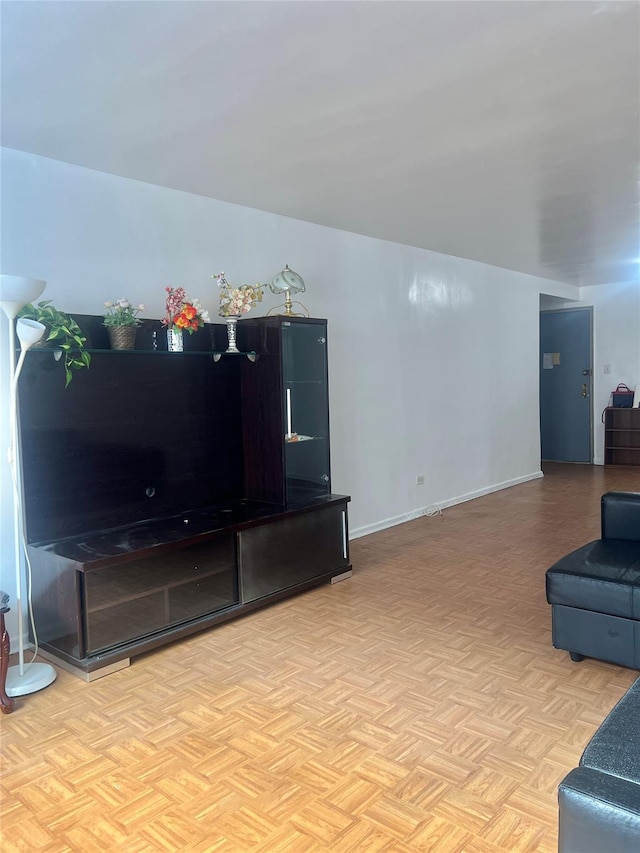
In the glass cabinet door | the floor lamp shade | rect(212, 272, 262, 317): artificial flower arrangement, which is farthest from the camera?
the glass cabinet door

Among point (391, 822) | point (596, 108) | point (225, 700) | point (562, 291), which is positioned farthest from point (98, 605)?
point (562, 291)

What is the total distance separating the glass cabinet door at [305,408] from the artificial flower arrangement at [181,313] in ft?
1.89

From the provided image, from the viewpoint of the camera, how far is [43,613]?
3.05 m

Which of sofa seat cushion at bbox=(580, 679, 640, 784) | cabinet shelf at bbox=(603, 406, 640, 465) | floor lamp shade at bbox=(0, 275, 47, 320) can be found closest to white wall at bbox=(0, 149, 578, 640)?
floor lamp shade at bbox=(0, 275, 47, 320)

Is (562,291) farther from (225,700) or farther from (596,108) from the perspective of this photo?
(225,700)

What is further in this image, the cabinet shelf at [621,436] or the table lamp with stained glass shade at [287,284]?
the cabinet shelf at [621,436]

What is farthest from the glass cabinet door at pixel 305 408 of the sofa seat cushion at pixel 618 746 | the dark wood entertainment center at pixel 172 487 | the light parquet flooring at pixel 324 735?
the sofa seat cushion at pixel 618 746

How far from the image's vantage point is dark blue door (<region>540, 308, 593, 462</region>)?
28.8 ft

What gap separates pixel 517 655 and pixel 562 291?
20.8ft

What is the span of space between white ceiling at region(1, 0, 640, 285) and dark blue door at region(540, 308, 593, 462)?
4.85m

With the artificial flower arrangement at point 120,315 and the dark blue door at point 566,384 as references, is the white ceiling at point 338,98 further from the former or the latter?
the dark blue door at point 566,384

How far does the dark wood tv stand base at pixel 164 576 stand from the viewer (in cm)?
287

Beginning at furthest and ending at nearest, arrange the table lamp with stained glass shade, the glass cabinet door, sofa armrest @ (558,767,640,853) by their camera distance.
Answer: the table lamp with stained glass shade
the glass cabinet door
sofa armrest @ (558,767,640,853)

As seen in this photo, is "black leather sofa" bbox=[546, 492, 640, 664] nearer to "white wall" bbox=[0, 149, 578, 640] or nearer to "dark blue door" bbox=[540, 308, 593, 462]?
"white wall" bbox=[0, 149, 578, 640]
